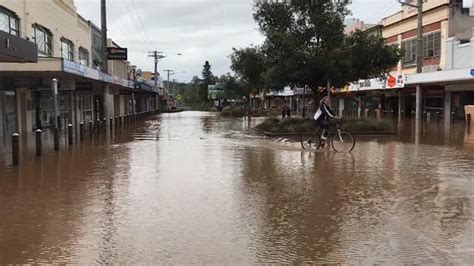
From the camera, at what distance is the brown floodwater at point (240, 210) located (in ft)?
21.7

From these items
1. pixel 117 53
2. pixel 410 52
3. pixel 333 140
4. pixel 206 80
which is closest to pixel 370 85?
pixel 410 52

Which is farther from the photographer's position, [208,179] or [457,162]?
[457,162]

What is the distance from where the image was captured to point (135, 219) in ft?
27.4

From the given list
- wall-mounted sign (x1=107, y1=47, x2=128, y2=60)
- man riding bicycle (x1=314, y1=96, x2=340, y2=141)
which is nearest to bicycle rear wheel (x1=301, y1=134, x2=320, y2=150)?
man riding bicycle (x1=314, y1=96, x2=340, y2=141)

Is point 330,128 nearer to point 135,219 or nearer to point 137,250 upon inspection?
point 135,219

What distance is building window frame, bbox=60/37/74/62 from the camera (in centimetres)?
3597

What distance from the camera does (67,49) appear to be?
37.4 metres

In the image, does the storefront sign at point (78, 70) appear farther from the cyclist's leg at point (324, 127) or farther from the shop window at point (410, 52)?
the shop window at point (410, 52)

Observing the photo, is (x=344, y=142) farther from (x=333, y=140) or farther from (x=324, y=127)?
(x=324, y=127)

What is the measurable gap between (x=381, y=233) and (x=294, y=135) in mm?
18555

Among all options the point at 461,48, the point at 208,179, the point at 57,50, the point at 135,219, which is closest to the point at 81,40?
the point at 57,50

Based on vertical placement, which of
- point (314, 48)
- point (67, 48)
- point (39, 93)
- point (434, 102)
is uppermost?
point (67, 48)

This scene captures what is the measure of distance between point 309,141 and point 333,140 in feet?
4.37

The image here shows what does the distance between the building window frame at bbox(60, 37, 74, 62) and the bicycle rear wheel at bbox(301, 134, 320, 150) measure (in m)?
20.4
